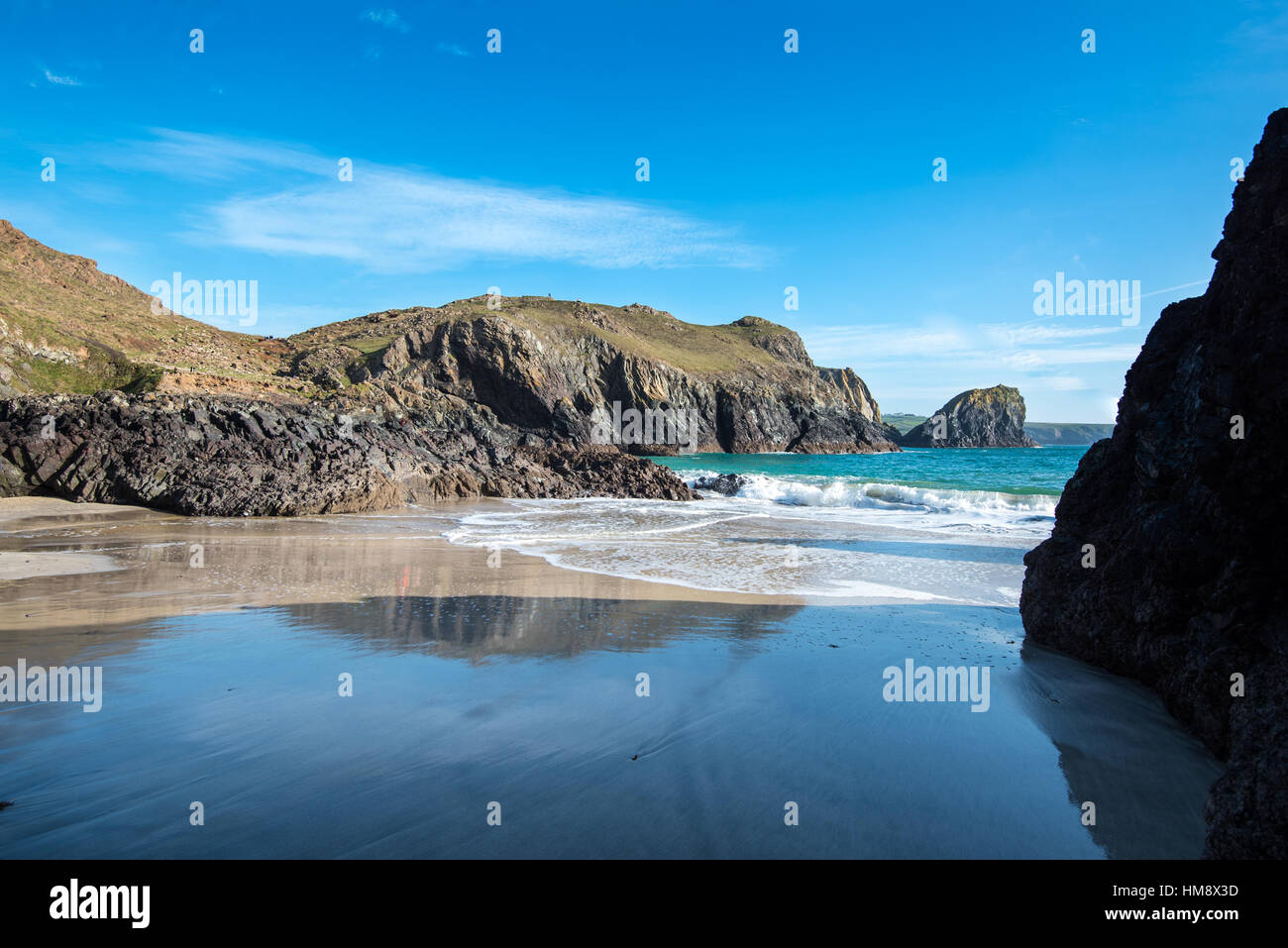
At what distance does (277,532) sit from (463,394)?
139 feet

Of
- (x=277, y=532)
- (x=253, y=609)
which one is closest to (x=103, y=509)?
(x=277, y=532)

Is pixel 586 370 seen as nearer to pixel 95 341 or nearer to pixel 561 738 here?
pixel 95 341

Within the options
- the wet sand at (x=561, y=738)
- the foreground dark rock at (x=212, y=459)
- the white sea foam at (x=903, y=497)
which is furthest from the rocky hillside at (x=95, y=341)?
the white sea foam at (x=903, y=497)

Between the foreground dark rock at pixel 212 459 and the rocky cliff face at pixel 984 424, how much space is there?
346 feet

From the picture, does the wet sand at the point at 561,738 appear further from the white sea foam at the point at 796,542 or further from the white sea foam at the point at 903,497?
the white sea foam at the point at 903,497

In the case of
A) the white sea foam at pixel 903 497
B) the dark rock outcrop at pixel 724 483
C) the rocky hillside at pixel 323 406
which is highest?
the rocky hillside at pixel 323 406

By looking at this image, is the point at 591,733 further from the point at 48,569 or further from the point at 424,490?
the point at 424,490

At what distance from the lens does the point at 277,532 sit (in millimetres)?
12375

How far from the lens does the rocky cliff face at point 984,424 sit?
368 feet

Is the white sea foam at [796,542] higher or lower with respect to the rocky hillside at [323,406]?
lower

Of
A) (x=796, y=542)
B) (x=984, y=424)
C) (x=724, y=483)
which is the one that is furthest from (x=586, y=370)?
(x=984, y=424)

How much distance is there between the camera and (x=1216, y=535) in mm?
3811

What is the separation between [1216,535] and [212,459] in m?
18.8

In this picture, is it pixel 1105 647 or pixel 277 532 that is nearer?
pixel 1105 647
